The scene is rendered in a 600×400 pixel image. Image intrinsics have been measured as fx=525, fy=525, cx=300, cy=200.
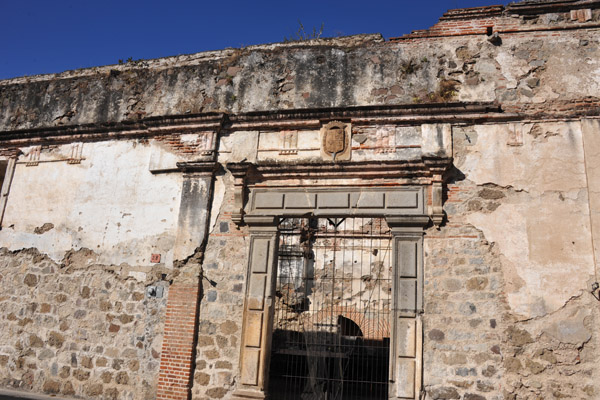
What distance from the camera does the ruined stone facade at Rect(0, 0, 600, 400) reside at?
19.2 feet

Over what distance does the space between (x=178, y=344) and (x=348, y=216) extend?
8.78 feet

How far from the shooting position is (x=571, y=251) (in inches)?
229

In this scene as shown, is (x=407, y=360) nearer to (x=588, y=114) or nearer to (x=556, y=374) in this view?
(x=556, y=374)

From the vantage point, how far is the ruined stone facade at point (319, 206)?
19.2ft

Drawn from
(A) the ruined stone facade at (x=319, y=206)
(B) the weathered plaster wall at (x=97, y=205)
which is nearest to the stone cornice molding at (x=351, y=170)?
(A) the ruined stone facade at (x=319, y=206)

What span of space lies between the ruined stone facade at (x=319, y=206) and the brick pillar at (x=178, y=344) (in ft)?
0.08

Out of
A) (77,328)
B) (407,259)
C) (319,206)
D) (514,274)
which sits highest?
(319,206)

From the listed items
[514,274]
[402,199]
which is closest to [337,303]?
[402,199]

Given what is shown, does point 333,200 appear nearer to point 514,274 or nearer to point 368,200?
point 368,200

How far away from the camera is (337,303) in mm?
10359

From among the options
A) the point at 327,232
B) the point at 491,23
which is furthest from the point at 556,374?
the point at 327,232

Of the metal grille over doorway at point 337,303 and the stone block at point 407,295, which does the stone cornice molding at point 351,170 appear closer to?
the stone block at point 407,295

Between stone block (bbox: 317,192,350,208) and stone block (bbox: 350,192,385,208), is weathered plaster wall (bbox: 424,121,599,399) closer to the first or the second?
stone block (bbox: 350,192,385,208)

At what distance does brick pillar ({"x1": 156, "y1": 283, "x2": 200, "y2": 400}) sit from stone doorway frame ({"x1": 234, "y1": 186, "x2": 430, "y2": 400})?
0.68 meters
